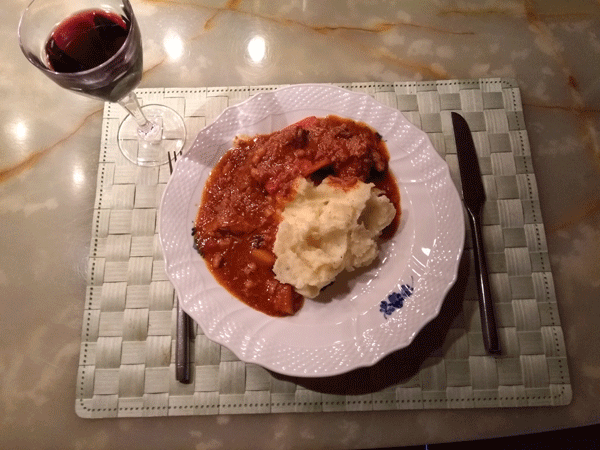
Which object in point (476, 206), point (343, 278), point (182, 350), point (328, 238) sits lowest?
point (182, 350)

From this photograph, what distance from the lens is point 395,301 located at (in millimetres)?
1996

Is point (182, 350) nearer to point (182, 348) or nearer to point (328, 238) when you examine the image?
point (182, 348)

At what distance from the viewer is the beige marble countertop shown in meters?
2.07

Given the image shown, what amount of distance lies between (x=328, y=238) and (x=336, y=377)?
67cm

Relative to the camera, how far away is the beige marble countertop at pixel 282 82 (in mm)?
2072

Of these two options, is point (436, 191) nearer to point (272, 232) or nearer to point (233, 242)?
point (272, 232)

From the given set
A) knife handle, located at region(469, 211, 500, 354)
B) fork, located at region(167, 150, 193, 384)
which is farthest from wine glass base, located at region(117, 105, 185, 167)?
knife handle, located at region(469, 211, 500, 354)

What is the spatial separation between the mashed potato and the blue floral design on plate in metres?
0.19

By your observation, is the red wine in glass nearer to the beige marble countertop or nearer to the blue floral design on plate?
the beige marble countertop

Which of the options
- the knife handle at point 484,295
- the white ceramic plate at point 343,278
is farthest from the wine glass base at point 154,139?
the knife handle at point 484,295

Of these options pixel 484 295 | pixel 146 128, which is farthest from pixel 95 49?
pixel 484 295

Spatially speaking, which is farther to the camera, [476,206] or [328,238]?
[476,206]

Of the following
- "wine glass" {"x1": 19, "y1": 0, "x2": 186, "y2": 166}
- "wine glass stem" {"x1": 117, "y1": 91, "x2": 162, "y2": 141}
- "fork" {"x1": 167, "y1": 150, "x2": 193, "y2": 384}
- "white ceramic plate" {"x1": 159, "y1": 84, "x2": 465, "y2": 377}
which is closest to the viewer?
"wine glass" {"x1": 19, "y1": 0, "x2": 186, "y2": 166}

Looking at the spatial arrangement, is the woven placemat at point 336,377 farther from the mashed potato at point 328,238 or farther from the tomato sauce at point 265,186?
the mashed potato at point 328,238
